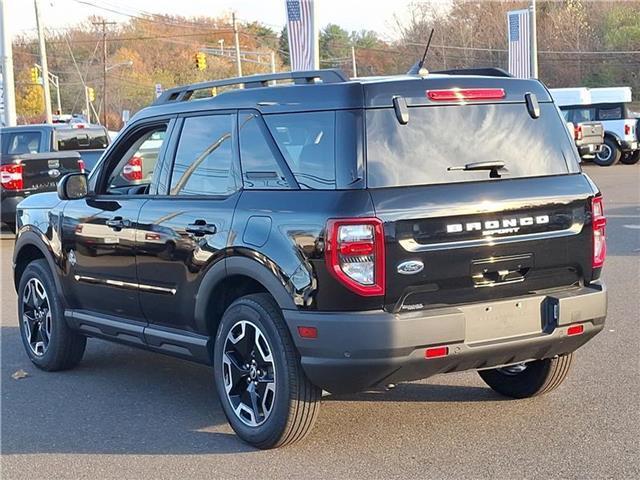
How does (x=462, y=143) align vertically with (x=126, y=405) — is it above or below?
above

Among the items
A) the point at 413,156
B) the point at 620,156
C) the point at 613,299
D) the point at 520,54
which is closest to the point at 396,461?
the point at 413,156

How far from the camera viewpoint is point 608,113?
29.9 metres

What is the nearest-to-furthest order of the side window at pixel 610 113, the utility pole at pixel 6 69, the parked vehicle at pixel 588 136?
1. the utility pole at pixel 6 69
2. the parked vehicle at pixel 588 136
3. the side window at pixel 610 113

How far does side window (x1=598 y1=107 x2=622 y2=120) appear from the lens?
29.6m

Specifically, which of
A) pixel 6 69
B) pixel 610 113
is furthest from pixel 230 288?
pixel 610 113

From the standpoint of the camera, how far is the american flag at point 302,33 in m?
20.3

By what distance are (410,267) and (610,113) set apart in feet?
88.2

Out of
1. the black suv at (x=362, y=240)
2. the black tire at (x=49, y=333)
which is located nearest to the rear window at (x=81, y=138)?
the black tire at (x=49, y=333)

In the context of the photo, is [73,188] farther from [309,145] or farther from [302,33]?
[302,33]

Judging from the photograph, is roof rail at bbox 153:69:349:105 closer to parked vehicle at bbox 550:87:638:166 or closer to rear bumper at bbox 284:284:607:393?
rear bumper at bbox 284:284:607:393

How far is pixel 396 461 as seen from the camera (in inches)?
194

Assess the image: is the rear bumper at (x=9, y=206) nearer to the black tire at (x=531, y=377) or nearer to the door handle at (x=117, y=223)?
the door handle at (x=117, y=223)

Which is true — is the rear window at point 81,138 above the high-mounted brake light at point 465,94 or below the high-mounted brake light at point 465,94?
below

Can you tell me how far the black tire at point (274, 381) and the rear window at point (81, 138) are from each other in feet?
43.0
